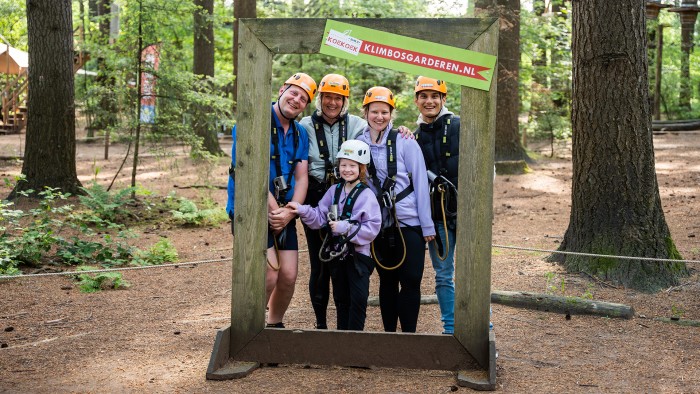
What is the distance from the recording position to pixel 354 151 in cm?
512

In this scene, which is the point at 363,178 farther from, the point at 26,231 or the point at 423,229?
the point at 26,231

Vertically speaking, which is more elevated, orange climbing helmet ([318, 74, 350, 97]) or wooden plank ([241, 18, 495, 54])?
wooden plank ([241, 18, 495, 54])

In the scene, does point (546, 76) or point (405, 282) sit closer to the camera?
point (405, 282)

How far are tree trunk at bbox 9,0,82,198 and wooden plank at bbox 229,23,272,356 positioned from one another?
7.40m

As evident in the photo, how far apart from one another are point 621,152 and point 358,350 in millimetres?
3464

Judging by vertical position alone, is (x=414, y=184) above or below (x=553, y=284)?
above

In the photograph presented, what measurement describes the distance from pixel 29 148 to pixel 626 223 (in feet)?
27.7

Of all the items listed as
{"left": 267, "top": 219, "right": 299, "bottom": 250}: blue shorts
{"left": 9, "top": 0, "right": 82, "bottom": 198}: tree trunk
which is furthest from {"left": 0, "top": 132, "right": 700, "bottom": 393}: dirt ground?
{"left": 9, "top": 0, "right": 82, "bottom": 198}: tree trunk

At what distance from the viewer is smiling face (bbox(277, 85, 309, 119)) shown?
17.3 feet

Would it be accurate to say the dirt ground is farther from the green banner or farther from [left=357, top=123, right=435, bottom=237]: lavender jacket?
the green banner

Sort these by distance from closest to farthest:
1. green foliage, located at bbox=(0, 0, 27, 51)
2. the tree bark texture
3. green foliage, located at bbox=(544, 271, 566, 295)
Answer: green foliage, located at bbox=(544, 271, 566, 295) → the tree bark texture → green foliage, located at bbox=(0, 0, 27, 51)

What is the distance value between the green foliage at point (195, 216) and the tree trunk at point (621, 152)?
602cm

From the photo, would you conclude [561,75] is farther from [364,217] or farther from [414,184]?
[364,217]

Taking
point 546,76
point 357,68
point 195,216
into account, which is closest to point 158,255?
point 195,216
